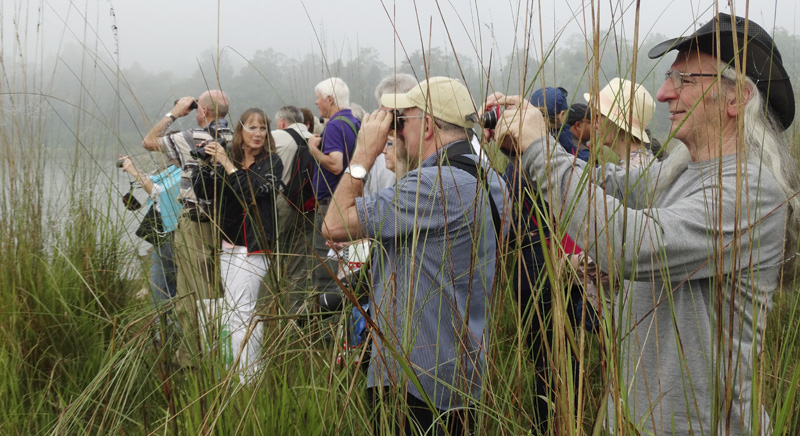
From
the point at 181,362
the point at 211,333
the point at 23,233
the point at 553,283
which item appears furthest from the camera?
the point at 23,233

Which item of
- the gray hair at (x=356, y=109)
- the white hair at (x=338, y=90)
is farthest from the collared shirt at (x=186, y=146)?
the gray hair at (x=356, y=109)

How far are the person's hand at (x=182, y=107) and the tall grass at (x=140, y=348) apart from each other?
447mm

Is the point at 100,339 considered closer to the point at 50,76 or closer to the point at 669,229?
the point at 50,76

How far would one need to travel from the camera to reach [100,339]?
8.48 feet

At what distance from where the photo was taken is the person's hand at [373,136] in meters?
2.00

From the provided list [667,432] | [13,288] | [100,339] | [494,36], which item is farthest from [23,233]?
[667,432]

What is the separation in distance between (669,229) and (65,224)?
2562mm

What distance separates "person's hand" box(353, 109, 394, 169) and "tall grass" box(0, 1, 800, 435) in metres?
0.31

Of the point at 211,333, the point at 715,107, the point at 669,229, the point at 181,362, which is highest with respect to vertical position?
the point at 715,107

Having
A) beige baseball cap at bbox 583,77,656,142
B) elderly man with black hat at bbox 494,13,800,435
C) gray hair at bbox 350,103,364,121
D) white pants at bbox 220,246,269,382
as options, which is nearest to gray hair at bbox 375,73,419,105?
gray hair at bbox 350,103,364,121

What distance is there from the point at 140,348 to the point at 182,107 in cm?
243

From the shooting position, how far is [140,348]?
1.39 meters

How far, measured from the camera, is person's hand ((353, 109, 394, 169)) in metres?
2.00

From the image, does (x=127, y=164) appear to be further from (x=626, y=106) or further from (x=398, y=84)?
(x=626, y=106)
